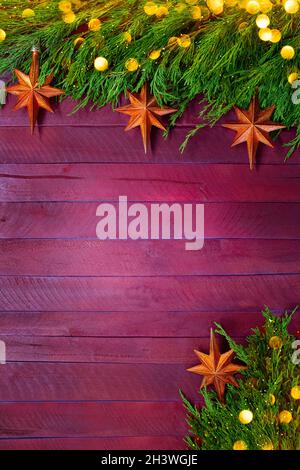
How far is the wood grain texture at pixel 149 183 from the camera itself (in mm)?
1308

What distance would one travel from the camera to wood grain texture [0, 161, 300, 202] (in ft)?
4.29

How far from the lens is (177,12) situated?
1183 millimetres

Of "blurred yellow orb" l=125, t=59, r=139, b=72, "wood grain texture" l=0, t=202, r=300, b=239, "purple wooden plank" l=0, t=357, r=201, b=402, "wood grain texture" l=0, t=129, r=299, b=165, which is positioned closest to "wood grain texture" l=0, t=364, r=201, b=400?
"purple wooden plank" l=0, t=357, r=201, b=402

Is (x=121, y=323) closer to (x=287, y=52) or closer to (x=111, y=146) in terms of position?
(x=111, y=146)

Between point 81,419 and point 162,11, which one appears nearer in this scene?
point 162,11

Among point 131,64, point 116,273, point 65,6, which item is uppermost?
point 65,6

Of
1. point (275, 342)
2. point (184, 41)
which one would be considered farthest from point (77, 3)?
point (275, 342)

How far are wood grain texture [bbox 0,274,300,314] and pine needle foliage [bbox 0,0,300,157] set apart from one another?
381 millimetres

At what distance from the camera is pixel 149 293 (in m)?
1.31

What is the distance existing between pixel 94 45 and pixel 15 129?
0.29 metres

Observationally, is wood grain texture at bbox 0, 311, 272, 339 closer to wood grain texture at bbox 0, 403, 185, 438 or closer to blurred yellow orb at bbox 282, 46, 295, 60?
wood grain texture at bbox 0, 403, 185, 438

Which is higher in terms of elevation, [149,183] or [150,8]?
[150,8]

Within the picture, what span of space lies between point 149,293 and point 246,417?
37 centimetres

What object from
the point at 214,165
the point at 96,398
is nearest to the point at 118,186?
the point at 214,165
